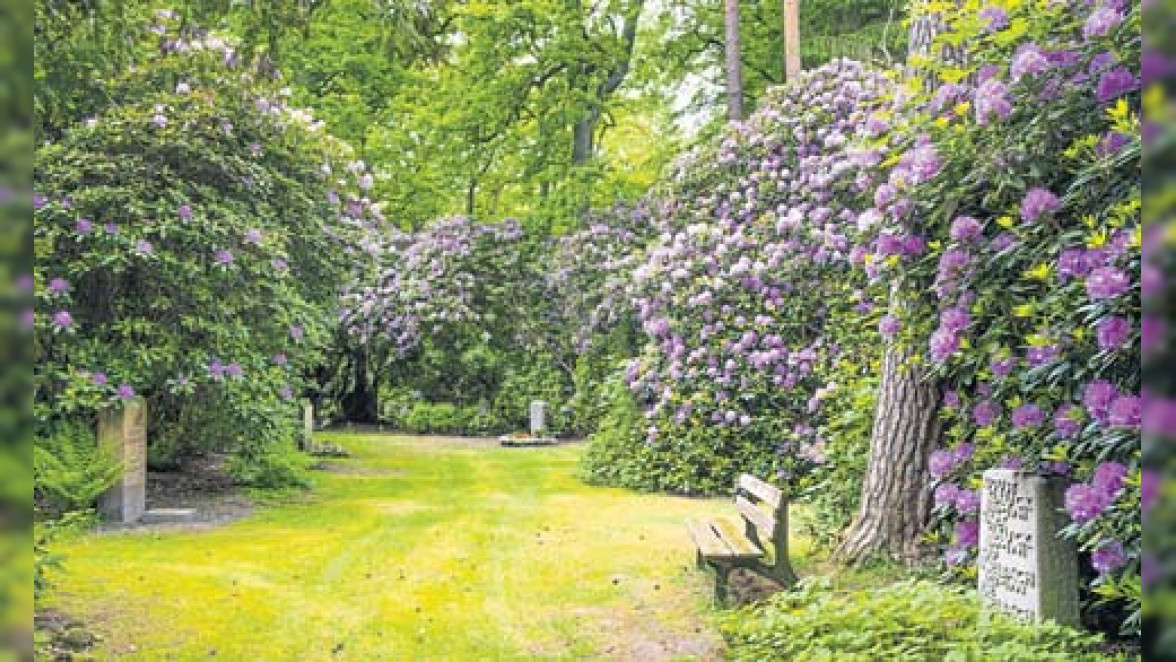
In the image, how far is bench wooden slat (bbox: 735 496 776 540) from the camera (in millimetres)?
5410

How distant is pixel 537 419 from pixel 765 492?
1069cm

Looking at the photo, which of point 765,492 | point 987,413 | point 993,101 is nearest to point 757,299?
point 765,492

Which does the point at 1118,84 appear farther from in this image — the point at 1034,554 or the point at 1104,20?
the point at 1034,554

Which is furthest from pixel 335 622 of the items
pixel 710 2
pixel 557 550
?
pixel 710 2

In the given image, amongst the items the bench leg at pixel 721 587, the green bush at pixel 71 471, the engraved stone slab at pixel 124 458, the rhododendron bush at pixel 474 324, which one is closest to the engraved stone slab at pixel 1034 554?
the bench leg at pixel 721 587

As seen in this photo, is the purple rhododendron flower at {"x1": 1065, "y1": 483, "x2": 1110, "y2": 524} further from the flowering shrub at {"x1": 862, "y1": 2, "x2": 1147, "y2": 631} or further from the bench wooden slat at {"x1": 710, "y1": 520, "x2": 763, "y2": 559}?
the bench wooden slat at {"x1": 710, "y1": 520, "x2": 763, "y2": 559}

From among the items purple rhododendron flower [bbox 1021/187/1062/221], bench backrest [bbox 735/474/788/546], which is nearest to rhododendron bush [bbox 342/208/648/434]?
bench backrest [bbox 735/474/788/546]

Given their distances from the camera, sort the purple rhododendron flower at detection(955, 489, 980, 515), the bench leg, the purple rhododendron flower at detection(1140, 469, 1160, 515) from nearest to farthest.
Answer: the purple rhododendron flower at detection(1140, 469, 1160, 515)
the purple rhododendron flower at detection(955, 489, 980, 515)
the bench leg

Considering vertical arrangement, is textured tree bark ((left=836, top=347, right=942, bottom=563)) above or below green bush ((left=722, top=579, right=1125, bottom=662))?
above

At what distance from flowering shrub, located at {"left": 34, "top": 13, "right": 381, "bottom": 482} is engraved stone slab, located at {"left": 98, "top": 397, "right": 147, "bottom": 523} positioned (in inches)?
6.2

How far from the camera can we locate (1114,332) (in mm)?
3246

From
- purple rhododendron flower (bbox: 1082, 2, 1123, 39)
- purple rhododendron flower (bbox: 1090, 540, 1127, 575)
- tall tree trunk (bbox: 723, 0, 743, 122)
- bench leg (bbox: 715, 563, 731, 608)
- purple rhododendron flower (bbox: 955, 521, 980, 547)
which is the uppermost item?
tall tree trunk (bbox: 723, 0, 743, 122)

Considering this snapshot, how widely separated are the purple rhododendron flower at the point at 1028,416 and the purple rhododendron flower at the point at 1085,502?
1.73 feet

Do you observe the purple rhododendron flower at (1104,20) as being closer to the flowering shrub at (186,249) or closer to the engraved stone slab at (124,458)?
the flowering shrub at (186,249)
